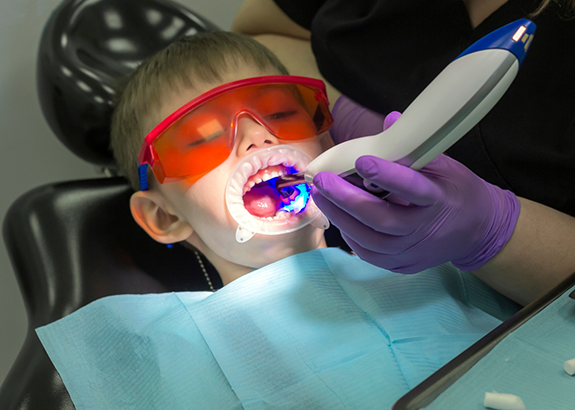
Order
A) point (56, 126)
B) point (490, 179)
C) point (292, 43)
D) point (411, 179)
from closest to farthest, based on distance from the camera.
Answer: point (411, 179) → point (490, 179) → point (56, 126) → point (292, 43)

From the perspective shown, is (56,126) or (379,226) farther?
(56,126)

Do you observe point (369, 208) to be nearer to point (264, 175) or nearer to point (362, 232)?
point (362, 232)

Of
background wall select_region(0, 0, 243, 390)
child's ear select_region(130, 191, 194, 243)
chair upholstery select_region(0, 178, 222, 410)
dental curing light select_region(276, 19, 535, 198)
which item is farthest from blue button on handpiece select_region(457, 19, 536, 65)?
background wall select_region(0, 0, 243, 390)

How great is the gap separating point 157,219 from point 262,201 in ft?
1.03

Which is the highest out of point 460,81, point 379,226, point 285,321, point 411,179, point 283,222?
point 460,81

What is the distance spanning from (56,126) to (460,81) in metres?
1.27

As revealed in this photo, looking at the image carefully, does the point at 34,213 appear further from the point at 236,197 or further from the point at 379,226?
the point at 379,226

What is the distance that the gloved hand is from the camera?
2.41ft

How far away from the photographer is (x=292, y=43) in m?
1.74

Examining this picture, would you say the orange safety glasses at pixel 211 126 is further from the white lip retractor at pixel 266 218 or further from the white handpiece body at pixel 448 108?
the white handpiece body at pixel 448 108

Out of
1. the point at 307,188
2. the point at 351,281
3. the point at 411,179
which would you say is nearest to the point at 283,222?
the point at 307,188

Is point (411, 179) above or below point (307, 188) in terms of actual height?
above

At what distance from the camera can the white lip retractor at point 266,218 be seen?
41.0 inches

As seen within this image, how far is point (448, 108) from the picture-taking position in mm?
604
